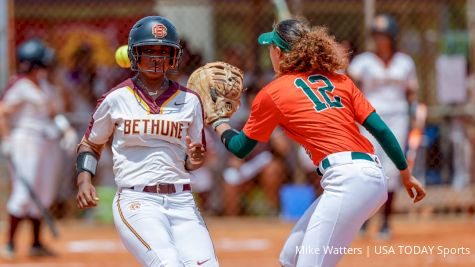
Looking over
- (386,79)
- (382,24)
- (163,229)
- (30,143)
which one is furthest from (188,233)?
(382,24)

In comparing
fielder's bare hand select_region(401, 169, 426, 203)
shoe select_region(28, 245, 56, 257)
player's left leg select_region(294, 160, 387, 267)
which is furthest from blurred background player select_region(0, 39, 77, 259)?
player's left leg select_region(294, 160, 387, 267)

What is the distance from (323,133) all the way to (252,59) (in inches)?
280

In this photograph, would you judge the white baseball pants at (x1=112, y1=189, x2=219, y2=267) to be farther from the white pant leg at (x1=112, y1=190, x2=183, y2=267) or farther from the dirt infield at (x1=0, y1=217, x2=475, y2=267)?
the dirt infield at (x1=0, y1=217, x2=475, y2=267)

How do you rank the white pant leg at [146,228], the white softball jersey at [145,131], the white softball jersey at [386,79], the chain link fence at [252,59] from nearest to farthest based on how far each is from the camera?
the white pant leg at [146,228], the white softball jersey at [145,131], the white softball jersey at [386,79], the chain link fence at [252,59]

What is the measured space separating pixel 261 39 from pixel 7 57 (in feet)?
21.6

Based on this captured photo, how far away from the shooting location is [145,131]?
511cm

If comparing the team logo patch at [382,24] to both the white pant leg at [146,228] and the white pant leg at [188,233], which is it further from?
the white pant leg at [146,228]

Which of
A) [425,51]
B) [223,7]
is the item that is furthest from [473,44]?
[223,7]

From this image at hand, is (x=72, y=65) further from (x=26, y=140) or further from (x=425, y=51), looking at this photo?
(x=425, y=51)

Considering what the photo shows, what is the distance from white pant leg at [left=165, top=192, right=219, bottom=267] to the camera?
195 inches

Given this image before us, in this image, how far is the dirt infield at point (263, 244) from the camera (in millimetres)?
8961

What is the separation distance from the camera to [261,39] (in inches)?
221

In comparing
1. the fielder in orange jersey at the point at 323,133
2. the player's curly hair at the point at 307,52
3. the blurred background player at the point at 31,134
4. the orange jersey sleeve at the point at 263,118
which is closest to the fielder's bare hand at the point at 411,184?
the fielder in orange jersey at the point at 323,133

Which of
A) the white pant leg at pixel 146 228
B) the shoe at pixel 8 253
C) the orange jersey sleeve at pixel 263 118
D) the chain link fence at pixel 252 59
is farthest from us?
the chain link fence at pixel 252 59
